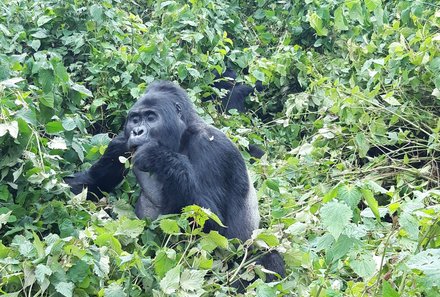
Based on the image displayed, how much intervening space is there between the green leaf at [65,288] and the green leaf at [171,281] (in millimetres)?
408

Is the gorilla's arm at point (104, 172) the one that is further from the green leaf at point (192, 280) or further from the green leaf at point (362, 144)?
the green leaf at point (192, 280)

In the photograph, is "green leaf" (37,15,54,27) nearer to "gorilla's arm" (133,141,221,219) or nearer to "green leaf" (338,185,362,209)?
"gorilla's arm" (133,141,221,219)

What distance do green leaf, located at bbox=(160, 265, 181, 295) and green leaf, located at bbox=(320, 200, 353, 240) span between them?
88 cm

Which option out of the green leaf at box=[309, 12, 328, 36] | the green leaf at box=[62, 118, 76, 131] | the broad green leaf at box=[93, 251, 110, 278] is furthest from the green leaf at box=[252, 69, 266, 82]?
the broad green leaf at box=[93, 251, 110, 278]

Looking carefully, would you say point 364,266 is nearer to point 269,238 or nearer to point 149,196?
point 269,238

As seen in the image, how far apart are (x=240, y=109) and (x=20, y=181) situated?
3361 mm

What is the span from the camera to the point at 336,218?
9.48 ft

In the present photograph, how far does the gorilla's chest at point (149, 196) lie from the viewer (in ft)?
16.9

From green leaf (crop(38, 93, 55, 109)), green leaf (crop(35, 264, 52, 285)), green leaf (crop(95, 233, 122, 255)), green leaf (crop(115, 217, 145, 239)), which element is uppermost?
green leaf (crop(38, 93, 55, 109))

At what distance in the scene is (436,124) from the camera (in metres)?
5.76

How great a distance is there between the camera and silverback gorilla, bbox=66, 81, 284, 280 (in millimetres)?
4805

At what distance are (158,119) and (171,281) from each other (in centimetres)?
201

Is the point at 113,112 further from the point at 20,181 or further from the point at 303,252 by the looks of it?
the point at 303,252

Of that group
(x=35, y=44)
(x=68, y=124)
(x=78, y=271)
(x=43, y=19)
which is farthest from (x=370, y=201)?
(x=43, y=19)
